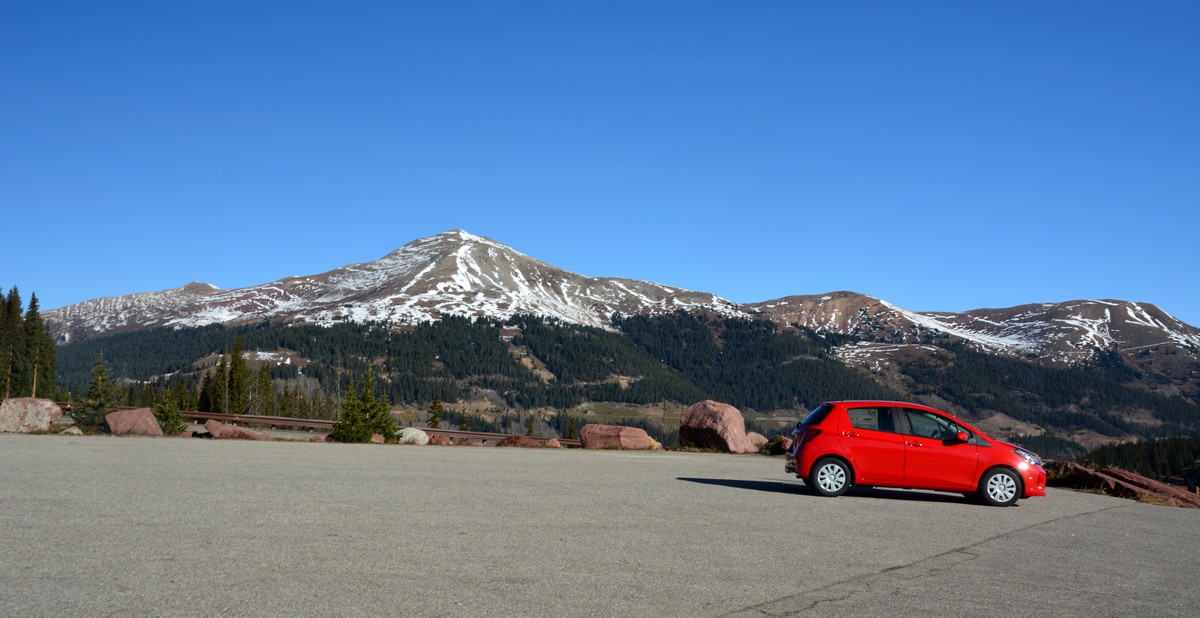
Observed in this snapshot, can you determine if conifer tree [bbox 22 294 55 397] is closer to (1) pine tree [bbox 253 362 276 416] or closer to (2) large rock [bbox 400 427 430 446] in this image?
(1) pine tree [bbox 253 362 276 416]

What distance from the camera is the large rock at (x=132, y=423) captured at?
33.2 m

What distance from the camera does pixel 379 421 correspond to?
39469 mm

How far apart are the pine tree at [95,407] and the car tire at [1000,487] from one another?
96.7 ft

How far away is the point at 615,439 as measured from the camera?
35.0 metres

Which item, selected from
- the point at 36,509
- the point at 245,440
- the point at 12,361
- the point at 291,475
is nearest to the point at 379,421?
the point at 245,440

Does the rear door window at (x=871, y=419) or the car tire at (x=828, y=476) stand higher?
the rear door window at (x=871, y=419)

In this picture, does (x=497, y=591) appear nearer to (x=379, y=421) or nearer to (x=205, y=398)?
(x=379, y=421)

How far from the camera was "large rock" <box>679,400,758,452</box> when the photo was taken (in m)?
34.6

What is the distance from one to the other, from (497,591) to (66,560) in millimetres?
4422

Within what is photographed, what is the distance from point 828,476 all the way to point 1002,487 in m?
3.25

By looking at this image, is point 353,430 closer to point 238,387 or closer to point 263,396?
point 238,387

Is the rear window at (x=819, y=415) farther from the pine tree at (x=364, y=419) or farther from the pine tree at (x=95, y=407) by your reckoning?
the pine tree at (x=95, y=407)

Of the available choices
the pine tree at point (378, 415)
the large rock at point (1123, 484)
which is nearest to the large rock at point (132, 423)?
the pine tree at point (378, 415)

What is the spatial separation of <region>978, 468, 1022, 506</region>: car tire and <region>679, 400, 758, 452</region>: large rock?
16205 mm
